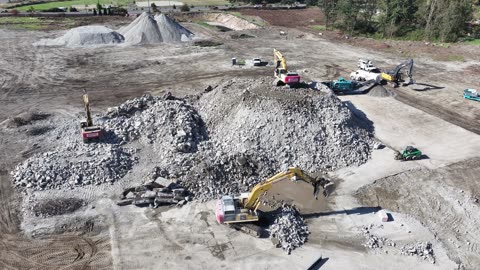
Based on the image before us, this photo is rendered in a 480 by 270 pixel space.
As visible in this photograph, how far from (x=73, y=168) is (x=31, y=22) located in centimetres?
6095

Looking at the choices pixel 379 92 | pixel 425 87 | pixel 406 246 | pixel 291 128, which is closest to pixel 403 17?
pixel 425 87

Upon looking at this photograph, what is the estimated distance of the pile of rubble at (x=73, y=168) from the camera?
76.4 feet

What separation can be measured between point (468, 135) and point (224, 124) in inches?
783

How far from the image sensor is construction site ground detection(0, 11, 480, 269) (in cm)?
1870

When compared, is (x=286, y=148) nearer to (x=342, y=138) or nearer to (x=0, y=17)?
(x=342, y=138)

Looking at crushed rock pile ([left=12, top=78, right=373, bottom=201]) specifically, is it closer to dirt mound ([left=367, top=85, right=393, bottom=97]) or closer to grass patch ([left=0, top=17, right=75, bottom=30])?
dirt mound ([left=367, top=85, right=393, bottom=97])

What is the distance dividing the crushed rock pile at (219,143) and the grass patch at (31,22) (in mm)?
49758

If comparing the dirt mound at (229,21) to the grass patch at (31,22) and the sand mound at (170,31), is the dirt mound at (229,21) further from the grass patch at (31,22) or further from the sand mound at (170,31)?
the grass patch at (31,22)

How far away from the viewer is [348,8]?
2459 inches

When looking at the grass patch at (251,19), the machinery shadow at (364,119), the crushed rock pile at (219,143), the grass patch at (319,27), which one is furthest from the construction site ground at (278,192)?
the grass patch at (251,19)

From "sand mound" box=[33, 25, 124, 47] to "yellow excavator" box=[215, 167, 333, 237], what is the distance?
147 ft

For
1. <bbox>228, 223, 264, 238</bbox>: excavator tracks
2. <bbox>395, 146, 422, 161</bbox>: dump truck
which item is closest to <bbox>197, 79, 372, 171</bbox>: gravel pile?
<bbox>395, 146, 422, 161</bbox>: dump truck

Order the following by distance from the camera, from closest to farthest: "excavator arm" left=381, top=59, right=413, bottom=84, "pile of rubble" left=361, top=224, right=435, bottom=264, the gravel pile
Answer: "pile of rubble" left=361, top=224, right=435, bottom=264 < the gravel pile < "excavator arm" left=381, top=59, right=413, bottom=84

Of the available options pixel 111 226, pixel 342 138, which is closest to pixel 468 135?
pixel 342 138
